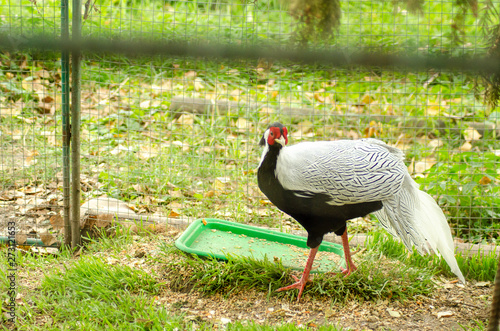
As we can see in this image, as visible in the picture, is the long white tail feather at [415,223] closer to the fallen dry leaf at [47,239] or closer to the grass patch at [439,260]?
the grass patch at [439,260]

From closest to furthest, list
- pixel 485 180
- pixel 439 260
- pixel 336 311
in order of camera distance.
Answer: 1. pixel 336 311
2. pixel 439 260
3. pixel 485 180

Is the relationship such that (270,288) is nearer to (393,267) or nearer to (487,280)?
(393,267)

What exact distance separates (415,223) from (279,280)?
0.91m

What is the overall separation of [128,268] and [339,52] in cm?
230

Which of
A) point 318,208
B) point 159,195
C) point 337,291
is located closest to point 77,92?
point 159,195

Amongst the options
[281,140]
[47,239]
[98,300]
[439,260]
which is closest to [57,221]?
[47,239]

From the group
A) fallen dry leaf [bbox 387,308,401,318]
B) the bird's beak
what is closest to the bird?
the bird's beak

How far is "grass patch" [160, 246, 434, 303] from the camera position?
2879 millimetres

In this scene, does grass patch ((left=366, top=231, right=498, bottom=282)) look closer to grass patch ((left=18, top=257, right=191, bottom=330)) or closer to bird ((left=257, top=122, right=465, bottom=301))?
bird ((left=257, top=122, right=465, bottom=301))

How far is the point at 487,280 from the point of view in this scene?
3.19 meters

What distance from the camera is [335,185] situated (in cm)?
275

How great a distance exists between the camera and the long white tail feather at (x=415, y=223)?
9.78 feet

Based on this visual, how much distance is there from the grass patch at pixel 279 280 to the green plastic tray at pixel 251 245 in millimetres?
89

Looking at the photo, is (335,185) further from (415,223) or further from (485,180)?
(485,180)
